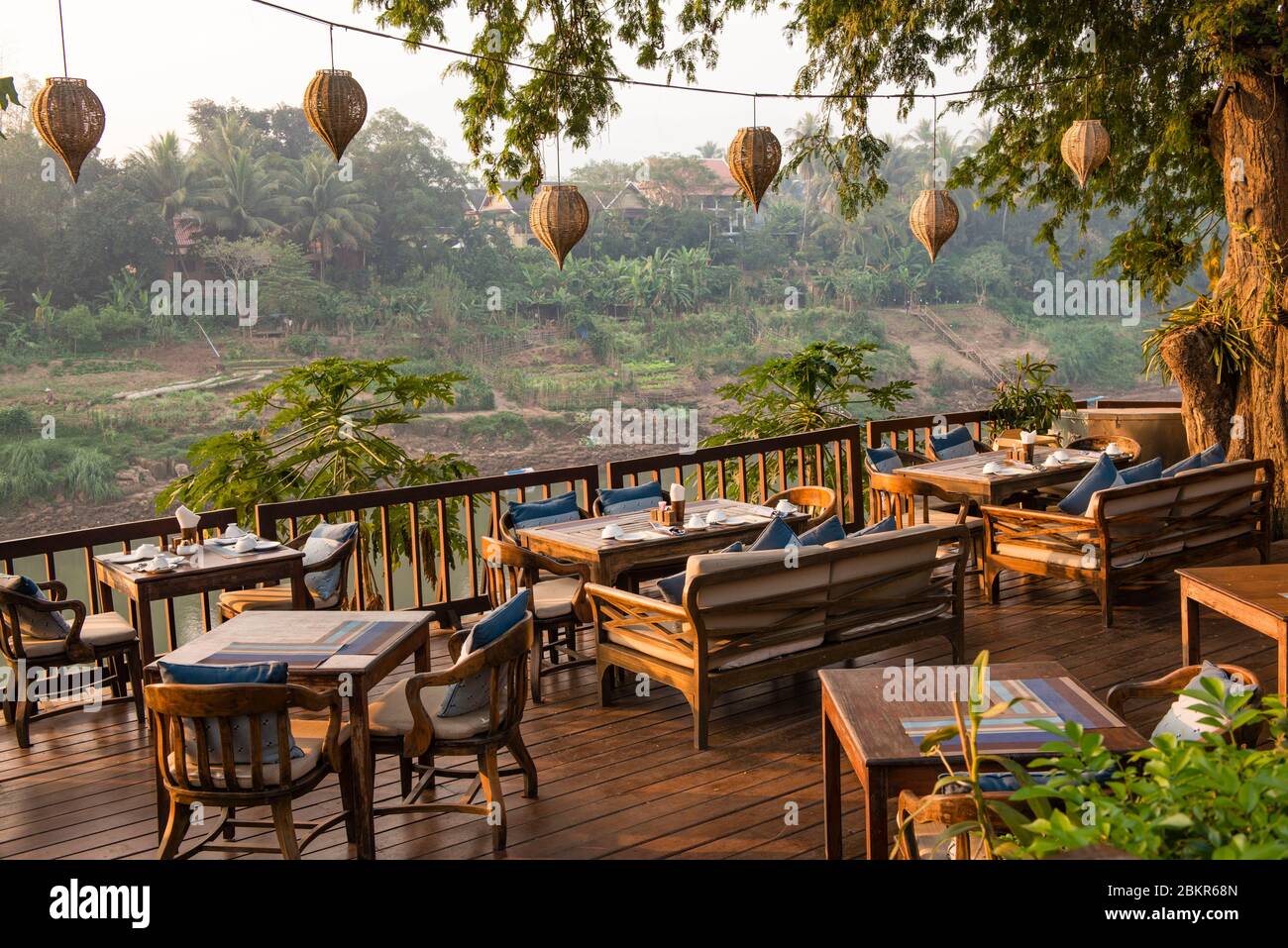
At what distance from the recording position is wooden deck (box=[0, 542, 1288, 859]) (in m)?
4.29

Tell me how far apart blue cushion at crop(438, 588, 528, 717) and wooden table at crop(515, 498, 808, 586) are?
1.79 m

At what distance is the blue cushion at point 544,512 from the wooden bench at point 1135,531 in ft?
8.11

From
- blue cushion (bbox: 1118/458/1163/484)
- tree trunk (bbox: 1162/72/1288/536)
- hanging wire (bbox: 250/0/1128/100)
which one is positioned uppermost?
hanging wire (bbox: 250/0/1128/100)

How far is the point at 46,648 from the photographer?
220 inches

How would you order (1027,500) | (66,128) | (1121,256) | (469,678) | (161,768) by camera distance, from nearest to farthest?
(161,768)
(469,678)
(66,128)
(1027,500)
(1121,256)

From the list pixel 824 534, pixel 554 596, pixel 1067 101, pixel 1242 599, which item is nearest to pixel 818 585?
pixel 824 534

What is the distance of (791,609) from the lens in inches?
210

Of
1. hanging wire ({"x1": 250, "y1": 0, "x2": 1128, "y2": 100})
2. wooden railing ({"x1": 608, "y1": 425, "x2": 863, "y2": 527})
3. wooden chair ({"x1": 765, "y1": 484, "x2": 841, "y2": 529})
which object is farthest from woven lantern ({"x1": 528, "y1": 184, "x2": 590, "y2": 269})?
wooden chair ({"x1": 765, "y1": 484, "x2": 841, "y2": 529})

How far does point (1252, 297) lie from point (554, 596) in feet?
21.0

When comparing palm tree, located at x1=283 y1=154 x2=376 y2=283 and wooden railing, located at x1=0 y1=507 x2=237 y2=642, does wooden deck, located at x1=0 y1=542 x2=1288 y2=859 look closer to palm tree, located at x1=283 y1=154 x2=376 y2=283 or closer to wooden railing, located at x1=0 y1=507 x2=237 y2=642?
wooden railing, located at x1=0 y1=507 x2=237 y2=642

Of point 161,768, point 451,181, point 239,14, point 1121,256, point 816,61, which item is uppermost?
point 239,14
